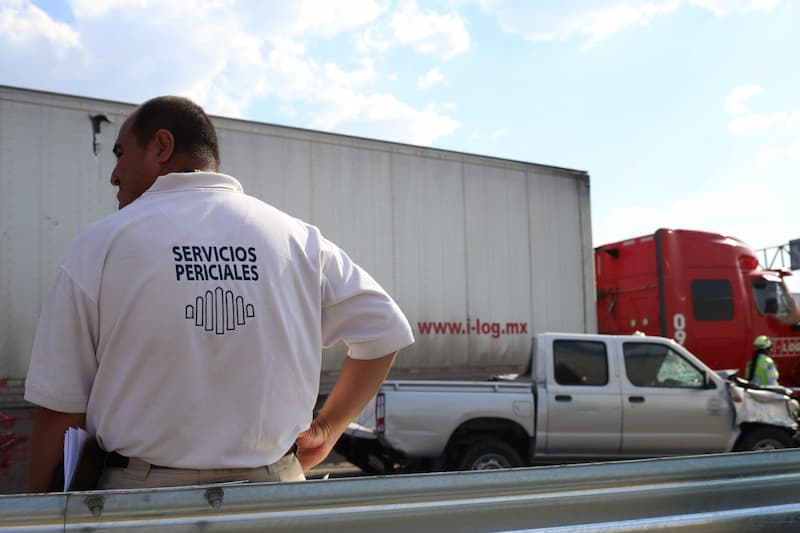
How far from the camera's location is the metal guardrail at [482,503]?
3.99 feet

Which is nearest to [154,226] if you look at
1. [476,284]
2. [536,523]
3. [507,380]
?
[536,523]

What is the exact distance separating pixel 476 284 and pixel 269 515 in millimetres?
8996

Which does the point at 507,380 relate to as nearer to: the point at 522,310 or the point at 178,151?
the point at 522,310

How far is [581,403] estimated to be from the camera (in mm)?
7984

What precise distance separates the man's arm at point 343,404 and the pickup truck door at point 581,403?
625 cm

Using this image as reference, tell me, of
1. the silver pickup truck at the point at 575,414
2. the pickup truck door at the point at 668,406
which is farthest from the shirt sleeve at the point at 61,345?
the pickup truck door at the point at 668,406

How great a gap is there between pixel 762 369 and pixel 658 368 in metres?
3.17

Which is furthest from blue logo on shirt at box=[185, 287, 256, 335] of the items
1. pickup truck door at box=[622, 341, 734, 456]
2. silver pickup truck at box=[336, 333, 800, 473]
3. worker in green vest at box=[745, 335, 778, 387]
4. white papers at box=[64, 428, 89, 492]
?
worker in green vest at box=[745, 335, 778, 387]

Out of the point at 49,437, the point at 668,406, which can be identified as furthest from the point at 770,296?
the point at 49,437

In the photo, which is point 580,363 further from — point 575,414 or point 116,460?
point 116,460

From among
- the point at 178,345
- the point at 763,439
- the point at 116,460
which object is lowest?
the point at 763,439

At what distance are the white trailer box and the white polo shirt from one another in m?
6.48

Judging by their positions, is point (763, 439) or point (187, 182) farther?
point (763, 439)

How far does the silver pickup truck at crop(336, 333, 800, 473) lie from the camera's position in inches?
294
